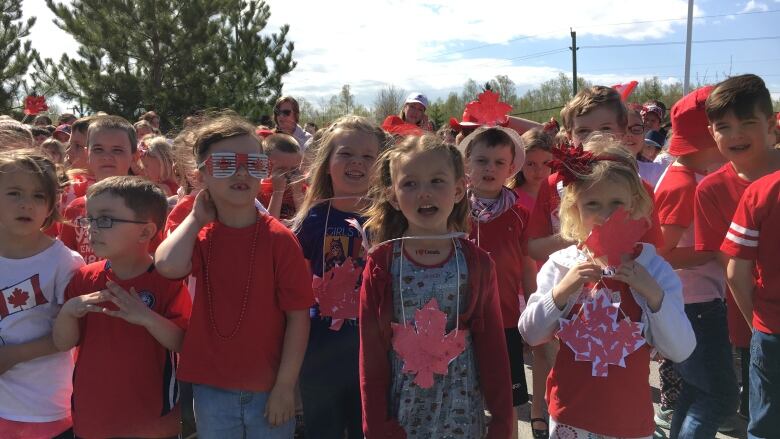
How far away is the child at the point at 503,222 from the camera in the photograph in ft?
10.3

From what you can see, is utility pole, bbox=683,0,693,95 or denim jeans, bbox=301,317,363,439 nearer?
denim jeans, bbox=301,317,363,439

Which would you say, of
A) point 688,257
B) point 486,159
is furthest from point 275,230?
point 688,257

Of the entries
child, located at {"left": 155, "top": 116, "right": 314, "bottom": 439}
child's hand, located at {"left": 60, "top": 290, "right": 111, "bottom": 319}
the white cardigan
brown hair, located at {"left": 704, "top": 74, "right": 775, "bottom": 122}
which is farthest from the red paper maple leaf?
brown hair, located at {"left": 704, "top": 74, "right": 775, "bottom": 122}

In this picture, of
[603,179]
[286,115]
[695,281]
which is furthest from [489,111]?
[286,115]

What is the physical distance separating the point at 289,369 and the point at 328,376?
0.31 m

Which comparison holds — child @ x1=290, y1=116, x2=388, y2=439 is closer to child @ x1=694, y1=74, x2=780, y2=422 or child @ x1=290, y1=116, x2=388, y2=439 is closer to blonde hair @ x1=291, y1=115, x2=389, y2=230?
blonde hair @ x1=291, y1=115, x2=389, y2=230

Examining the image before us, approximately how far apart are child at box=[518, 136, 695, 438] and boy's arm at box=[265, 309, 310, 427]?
2.89 ft

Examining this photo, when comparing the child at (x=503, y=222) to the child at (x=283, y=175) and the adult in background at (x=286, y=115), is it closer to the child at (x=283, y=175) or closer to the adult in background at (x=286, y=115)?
the child at (x=283, y=175)

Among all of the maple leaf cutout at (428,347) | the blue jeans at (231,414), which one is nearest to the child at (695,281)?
the maple leaf cutout at (428,347)

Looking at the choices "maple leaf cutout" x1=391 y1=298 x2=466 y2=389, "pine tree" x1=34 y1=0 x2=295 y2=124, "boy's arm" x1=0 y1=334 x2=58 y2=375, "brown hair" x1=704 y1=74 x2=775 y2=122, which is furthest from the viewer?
"pine tree" x1=34 y1=0 x2=295 y2=124

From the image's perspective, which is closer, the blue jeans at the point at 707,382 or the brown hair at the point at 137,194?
the brown hair at the point at 137,194

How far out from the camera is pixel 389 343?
2197 mm

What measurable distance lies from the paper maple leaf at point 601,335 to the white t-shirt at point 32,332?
2078 millimetres

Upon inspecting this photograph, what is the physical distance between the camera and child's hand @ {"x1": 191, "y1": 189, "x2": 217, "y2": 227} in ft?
7.68
